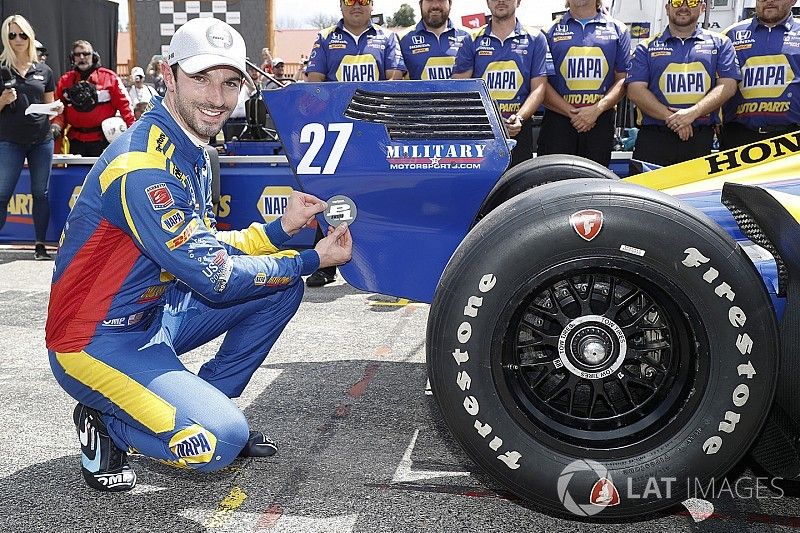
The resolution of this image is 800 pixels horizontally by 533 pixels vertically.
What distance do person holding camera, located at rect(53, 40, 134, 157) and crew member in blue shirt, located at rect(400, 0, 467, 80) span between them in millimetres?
2975

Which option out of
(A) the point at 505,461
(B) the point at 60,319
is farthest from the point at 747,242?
(B) the point at 60,319

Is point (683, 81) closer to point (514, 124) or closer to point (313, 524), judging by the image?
point (514, 124)

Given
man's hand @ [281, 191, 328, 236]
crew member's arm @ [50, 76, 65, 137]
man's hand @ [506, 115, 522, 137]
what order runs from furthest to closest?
crew member's arm @ [50, 76, 65, 137], man's hand @ [506, 115, 522, 137], man's hand @ [281, 191, 328, 236]

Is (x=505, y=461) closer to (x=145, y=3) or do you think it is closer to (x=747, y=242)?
(x=747, y=242)

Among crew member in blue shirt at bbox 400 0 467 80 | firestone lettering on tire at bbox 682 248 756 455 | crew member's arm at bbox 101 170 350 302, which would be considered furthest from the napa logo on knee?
crew member in blue shirt at bbox 400 0 467 80

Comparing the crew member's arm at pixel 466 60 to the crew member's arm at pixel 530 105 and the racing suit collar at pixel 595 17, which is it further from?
the racing suit collar at pixel 595 17

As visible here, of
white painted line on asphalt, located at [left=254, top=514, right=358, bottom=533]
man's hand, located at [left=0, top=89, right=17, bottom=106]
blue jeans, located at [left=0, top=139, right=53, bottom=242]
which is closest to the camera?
white painted line on asphalt, located at [left=254, top=514, right=358, bottom=533]

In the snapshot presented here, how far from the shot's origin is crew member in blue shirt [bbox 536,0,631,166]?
5.64 metres

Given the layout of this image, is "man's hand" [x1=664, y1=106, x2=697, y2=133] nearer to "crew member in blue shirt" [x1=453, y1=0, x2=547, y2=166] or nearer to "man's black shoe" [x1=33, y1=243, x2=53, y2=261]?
"crew member in blue shirt" [x1=453, y1=0, x2=547, y2=166]

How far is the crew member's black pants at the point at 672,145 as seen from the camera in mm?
5461

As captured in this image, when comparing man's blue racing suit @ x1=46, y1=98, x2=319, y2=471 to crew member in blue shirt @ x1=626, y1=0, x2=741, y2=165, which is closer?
man's blue racing suit @ x1=46, y1=98, x2=319, y2=471

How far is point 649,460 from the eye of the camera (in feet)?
7.51

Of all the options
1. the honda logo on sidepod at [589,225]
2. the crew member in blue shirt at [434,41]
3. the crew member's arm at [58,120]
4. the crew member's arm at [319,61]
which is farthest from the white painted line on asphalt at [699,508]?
the crew member's arm at [58,120]

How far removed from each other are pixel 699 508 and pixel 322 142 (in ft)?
5.82
